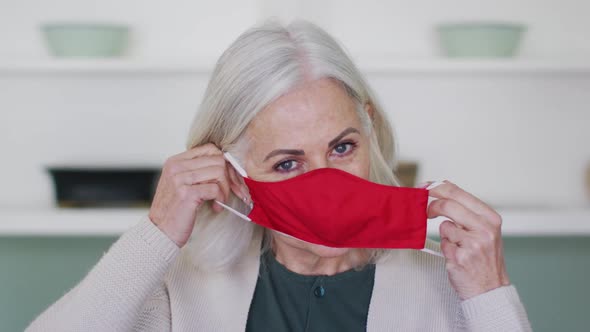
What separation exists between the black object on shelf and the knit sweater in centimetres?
111

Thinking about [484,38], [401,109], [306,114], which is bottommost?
[306,114]

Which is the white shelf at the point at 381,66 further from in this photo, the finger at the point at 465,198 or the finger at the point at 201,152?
the finger at the point at 465,198

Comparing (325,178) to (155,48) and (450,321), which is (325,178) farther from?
(155,48)

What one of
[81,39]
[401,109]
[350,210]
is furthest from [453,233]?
[81,39]

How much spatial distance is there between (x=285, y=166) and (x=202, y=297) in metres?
0.40

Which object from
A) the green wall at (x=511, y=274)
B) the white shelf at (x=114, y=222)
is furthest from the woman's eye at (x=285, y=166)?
the green wall at (x=511, y=274)

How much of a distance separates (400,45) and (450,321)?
5.47ft

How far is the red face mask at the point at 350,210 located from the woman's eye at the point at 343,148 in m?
0.08

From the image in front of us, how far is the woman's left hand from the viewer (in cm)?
183

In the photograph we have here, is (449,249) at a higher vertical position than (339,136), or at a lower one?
lower

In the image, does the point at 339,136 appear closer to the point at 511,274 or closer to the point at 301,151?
the point at 301,151

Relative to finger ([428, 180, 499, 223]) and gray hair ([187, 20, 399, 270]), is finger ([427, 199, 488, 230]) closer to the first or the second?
finger ([428, 180, 499, 223])

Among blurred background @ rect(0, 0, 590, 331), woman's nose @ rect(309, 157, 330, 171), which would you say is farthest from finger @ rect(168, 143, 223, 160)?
blurred background @ rect(0, 0, 590, 331)

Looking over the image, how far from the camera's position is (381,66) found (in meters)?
3.17
